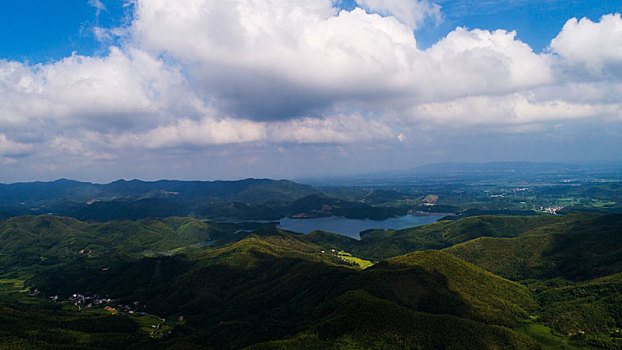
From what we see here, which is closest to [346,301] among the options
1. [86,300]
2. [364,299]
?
[364,299]

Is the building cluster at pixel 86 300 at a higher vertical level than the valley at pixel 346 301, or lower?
lower

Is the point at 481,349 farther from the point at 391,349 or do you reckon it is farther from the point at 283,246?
the point at 283,246

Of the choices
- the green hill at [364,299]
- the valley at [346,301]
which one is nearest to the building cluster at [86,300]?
the valley at [346,301]

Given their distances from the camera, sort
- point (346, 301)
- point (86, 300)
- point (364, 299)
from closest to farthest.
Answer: point (364, 299) → point (346, 301) → point (86, 300)

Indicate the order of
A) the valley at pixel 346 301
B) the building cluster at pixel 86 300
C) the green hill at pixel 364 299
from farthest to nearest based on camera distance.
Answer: the building cluster at pixel 86 300, the valley at pixel 346 301, the green hill at pixel 364 299

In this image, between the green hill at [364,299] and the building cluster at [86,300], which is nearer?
the green hill at [364,299]

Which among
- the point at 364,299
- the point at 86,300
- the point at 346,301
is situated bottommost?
the point at 86,300

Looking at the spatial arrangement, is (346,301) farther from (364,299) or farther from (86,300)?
(86,300)

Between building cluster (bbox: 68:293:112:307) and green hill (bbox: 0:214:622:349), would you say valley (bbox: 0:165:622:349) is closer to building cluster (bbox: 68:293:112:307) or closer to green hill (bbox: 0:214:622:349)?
green hill (bbox: 0:214:622:349)

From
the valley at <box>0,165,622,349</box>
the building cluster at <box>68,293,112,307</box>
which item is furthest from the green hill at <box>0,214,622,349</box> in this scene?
the building cluster at <box>68,293,112,307</box>

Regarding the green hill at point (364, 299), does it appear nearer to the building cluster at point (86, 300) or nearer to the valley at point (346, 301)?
the valley at point (346, 301)

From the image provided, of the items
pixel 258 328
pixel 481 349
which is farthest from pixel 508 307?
pixel 258 328

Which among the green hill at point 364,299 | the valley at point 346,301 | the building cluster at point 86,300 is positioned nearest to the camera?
the green hill at point 364,299
